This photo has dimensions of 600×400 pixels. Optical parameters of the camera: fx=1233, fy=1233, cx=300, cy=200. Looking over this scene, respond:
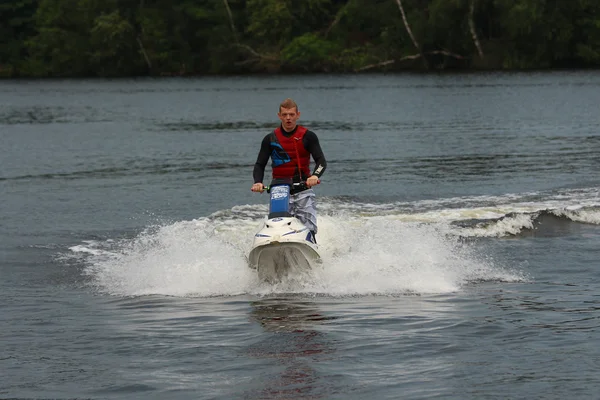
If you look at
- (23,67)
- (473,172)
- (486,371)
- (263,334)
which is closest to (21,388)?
(263,334)

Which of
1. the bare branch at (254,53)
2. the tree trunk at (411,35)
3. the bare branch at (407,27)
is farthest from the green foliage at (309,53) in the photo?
the bare branch at (407,27)

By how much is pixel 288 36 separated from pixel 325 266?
93746mm

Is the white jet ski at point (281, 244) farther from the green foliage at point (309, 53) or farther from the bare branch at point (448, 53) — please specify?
the green foliage at point (309, 53)

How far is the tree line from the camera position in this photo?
9094cm

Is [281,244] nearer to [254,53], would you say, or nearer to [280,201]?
[280,201]

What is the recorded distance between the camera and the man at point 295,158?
1427 cm

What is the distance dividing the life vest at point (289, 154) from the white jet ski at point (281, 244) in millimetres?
274

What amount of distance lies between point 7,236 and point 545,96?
4615 cm

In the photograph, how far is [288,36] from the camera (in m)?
107

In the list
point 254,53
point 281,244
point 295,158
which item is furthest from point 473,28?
point 281,244

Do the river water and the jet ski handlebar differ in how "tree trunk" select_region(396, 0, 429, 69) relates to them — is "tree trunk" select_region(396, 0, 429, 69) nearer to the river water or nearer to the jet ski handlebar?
the river water

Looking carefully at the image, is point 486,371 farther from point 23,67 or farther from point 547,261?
point 23,67

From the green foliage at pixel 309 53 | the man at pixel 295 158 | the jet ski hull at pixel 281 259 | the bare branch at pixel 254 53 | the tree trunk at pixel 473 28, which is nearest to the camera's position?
the jet ski hull at pixel 281 259

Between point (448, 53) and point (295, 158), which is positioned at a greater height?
point (295, 158)
